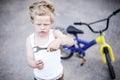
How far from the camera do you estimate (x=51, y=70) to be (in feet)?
7.75

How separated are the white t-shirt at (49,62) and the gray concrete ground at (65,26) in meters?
1.51

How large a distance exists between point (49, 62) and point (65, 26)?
282 cm

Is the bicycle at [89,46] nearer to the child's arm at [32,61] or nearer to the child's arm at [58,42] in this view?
the child's arm at [58,42]

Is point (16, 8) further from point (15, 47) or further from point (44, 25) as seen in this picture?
point (44, 25)

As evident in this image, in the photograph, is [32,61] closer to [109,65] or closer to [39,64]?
[39,64]

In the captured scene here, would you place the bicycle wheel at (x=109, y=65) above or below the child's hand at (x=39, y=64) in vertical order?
below

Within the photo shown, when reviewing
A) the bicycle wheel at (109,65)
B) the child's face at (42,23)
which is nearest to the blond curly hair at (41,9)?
the child's face at (42,23)

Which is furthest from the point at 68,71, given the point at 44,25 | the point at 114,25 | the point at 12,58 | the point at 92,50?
the point at 44,25

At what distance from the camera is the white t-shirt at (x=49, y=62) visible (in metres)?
Result: 2.24

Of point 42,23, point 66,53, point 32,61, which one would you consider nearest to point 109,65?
point 66,53

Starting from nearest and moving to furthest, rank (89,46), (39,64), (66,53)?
(39,64), (89,46), (66,53)

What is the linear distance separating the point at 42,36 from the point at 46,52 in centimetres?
16

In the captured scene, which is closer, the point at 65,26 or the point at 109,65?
the point at 109,65

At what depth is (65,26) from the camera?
505cm
